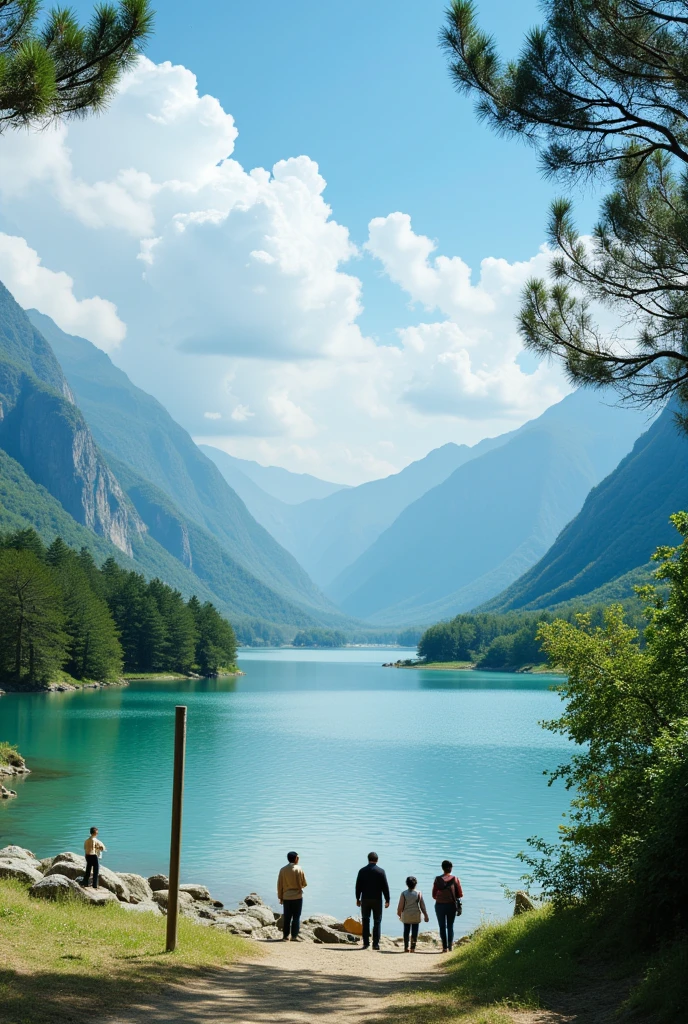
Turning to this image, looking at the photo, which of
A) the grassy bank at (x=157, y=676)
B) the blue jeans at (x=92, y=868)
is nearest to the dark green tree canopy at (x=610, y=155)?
the blue jeans at (x=92, y=868)

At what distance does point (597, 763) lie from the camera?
17.5 meters

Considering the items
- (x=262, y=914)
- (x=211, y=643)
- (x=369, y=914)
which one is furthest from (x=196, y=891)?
(x=211, y=643)

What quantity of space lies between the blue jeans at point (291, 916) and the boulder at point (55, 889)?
4.80m

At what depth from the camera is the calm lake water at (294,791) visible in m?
31.5

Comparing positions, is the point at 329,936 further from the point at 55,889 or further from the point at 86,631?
the point at 86,631

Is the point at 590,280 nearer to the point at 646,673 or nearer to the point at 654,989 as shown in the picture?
the point at 646,673

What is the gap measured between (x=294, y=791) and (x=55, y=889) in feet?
96.3

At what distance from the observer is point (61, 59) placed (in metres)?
14.0

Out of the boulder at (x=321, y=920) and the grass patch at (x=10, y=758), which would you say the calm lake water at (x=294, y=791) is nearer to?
the grass patch at (x=10, y=758)

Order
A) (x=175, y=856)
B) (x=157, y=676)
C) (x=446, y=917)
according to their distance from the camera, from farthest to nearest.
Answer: (x=157, y=676)
(x=446, y=917)
(x=175, y=856)

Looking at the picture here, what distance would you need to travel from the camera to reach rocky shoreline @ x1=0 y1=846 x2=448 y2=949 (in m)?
17.9

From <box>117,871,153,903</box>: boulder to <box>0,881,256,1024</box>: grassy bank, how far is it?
3.79 metres

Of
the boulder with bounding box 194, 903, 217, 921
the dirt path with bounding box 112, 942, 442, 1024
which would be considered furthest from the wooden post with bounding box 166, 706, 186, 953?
the boulder with bounding box 194, 903, 217, 921

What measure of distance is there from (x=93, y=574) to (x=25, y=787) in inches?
3446
